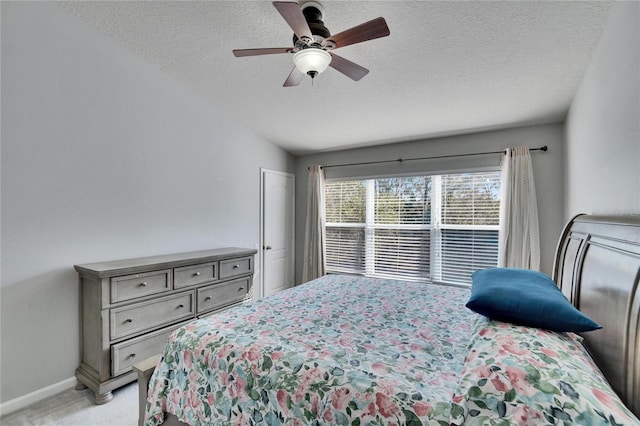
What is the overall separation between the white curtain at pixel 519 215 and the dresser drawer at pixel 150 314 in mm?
3326

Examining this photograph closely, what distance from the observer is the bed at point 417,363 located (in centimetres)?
85

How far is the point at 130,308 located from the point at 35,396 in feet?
2.75

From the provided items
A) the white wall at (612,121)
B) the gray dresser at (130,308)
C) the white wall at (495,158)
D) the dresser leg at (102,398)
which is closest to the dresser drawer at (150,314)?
the gray dresser at (130,308)

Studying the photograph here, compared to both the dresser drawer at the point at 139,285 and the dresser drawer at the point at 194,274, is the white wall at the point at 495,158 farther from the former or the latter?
the dresser drawer at the point at 139,285

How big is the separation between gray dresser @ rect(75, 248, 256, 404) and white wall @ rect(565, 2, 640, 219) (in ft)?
10.0

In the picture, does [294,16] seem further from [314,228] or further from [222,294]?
[314,228]

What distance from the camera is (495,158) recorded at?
344 cm

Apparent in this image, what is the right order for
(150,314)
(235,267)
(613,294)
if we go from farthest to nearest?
1. (235,267)
2. (150,314)
3. (613,294)

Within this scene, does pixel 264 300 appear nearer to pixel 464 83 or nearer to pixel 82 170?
pixel 82 170

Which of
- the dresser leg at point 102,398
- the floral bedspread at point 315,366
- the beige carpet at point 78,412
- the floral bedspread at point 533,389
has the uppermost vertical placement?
the floral bedspread at point 533,389

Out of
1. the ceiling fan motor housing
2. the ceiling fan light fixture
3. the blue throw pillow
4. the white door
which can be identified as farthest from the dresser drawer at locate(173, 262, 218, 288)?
the blue throw pillow

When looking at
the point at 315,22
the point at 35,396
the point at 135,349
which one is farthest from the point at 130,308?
the point at 315,22

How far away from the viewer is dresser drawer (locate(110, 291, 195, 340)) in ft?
7.48

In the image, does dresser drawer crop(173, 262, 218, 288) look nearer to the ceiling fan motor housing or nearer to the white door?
the white door
